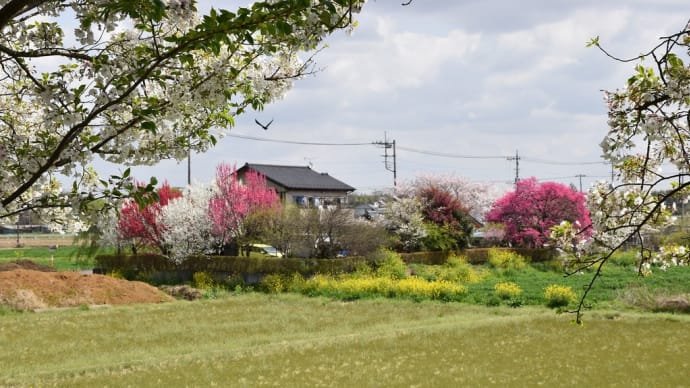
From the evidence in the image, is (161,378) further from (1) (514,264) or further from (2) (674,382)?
(1) (514,264)

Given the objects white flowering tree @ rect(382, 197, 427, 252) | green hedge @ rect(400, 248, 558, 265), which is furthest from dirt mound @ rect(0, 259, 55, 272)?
white flowering tree @ rect(382, 197, 427, 252)

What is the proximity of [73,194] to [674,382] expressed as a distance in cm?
911

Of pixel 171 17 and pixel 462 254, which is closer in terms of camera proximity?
pixel 171 17

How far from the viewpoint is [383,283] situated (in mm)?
22734

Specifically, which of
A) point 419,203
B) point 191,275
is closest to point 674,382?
point 191,275

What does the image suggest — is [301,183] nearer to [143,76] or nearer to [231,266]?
[231,266]

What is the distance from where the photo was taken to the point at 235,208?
28312 millimetres

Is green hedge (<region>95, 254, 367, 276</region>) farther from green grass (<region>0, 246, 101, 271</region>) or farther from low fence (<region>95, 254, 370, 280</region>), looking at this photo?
green grass (<region>0, 246, 101, 271</region>)

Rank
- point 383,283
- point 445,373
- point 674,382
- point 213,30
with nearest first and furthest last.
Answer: point 213,30 → point 674,382 → point 445,373 → point 383,283

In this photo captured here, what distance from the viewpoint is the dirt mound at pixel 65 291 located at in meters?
20.7

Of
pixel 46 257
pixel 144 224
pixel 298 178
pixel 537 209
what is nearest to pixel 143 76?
pixel 144 224

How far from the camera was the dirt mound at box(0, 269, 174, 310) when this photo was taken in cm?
2070

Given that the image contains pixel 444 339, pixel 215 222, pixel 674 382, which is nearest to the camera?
pixel 674 382

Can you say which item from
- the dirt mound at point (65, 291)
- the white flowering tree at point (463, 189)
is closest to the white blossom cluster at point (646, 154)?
the dirt mound at point (65, 291)
